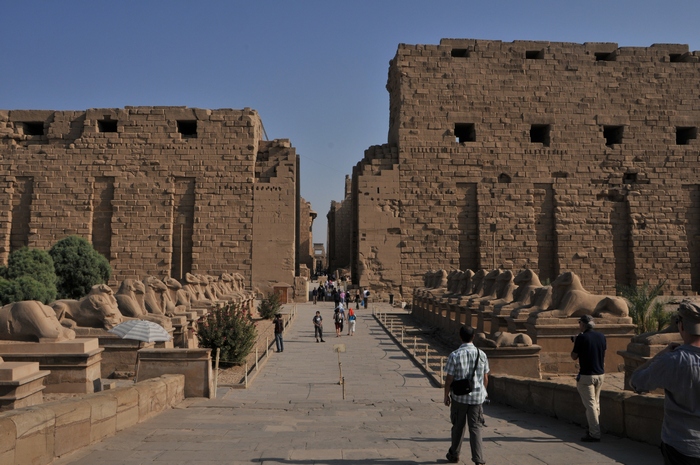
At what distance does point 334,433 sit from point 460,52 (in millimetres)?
23788

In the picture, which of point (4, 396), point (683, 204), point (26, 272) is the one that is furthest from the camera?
point (683, 204)

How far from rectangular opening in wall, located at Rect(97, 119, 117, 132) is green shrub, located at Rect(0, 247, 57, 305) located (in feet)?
23.2

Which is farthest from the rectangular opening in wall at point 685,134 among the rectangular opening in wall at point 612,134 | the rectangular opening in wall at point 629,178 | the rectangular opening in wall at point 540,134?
the rectangular opening in wall at point 540,134

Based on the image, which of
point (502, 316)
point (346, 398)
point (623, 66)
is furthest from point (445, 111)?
point (346, 398)

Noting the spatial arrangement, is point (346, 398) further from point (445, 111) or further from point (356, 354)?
point (445, 111)

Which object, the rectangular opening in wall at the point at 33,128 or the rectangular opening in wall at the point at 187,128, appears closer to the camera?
the rectangular opening in wall at the point at 187,128

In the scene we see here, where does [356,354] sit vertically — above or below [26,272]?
below

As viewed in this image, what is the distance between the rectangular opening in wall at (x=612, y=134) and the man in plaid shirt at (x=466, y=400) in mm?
24734

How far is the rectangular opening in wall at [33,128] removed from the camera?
26297mm

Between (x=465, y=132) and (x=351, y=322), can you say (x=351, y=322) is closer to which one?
(x=351, y=322)

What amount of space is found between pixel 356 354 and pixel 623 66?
20.9m

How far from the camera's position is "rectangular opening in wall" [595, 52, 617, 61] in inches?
1052

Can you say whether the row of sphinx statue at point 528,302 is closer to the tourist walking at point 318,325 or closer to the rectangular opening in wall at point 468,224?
the tourist walking at point 318,325

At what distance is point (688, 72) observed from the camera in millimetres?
26719
